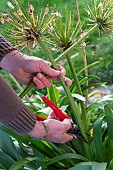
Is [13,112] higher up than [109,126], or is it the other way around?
[13,112]

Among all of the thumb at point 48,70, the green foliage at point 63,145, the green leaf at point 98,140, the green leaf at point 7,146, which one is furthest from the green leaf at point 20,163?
the thumb at point 48,70

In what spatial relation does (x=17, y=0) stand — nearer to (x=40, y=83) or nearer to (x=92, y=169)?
(x=40, y=83)

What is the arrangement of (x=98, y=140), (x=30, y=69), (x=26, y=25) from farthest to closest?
(x=98, y=140), (x=30, y=69), (x=26, y=25)

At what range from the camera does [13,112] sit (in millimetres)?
1247

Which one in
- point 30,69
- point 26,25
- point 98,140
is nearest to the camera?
point 26,25

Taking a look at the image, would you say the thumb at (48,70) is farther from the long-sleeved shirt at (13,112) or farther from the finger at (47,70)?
the long-sleeved shirt at (13,112)

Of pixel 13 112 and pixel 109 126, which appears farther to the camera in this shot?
pixel 109 126

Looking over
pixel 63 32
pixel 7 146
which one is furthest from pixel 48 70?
pixel 7 146

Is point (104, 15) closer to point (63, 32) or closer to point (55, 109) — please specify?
point (63, 32)

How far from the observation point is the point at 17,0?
1230mm

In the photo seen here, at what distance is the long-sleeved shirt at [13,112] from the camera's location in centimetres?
124

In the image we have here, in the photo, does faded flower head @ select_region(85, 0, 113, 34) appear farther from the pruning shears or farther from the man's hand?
the pruning shears

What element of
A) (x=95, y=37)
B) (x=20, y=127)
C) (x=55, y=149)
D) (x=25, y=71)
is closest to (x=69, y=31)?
(x=25, y=71)

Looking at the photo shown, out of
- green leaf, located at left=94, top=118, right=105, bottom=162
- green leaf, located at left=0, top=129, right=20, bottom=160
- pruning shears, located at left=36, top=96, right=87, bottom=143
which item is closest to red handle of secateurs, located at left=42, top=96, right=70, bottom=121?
pruning shears, located at left=36, top=96, right=87, bottom=143
